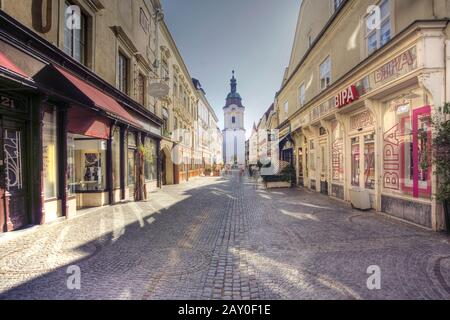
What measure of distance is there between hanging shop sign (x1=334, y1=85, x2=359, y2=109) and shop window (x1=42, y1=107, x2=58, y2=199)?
33.3 feet

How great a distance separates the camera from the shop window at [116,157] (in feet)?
39.9

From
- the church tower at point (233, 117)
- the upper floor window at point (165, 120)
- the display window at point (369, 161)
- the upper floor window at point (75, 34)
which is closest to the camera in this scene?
the upper floor window at point (75, 34)

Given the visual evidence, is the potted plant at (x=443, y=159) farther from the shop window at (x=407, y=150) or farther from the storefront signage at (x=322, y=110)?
the storefront signage at (x=322, y=110)

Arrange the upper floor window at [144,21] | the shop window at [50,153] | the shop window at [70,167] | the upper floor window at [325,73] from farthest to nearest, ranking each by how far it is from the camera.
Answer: the upper floor window at [144,21] < the upper floor window at [325,73] < the shop window at [70,167] < the shop window at [50,153]

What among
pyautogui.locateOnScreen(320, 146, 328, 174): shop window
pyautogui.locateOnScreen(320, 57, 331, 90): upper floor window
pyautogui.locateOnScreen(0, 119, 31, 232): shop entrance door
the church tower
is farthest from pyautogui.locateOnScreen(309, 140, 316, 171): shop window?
the church tower

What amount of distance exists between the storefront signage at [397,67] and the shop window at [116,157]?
10.8m

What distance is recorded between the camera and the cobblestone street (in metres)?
3.59

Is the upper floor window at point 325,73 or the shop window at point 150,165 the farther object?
the shop window at point 150,165

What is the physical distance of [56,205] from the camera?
816 centimetres

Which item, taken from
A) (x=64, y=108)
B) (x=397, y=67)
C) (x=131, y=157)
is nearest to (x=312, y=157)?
(x=397, y=67)

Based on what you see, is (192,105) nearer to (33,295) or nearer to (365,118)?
(365,118)

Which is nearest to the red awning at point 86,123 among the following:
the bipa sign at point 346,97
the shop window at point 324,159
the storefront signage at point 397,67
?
the bipa sign at point 346,97

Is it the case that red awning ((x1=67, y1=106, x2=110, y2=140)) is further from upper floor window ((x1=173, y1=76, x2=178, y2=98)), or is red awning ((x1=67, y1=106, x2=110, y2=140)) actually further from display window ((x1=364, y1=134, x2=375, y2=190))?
upper floor window ((x1=173, y1=76, x2=178, y2=98))

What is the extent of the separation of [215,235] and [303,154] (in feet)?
44.4
